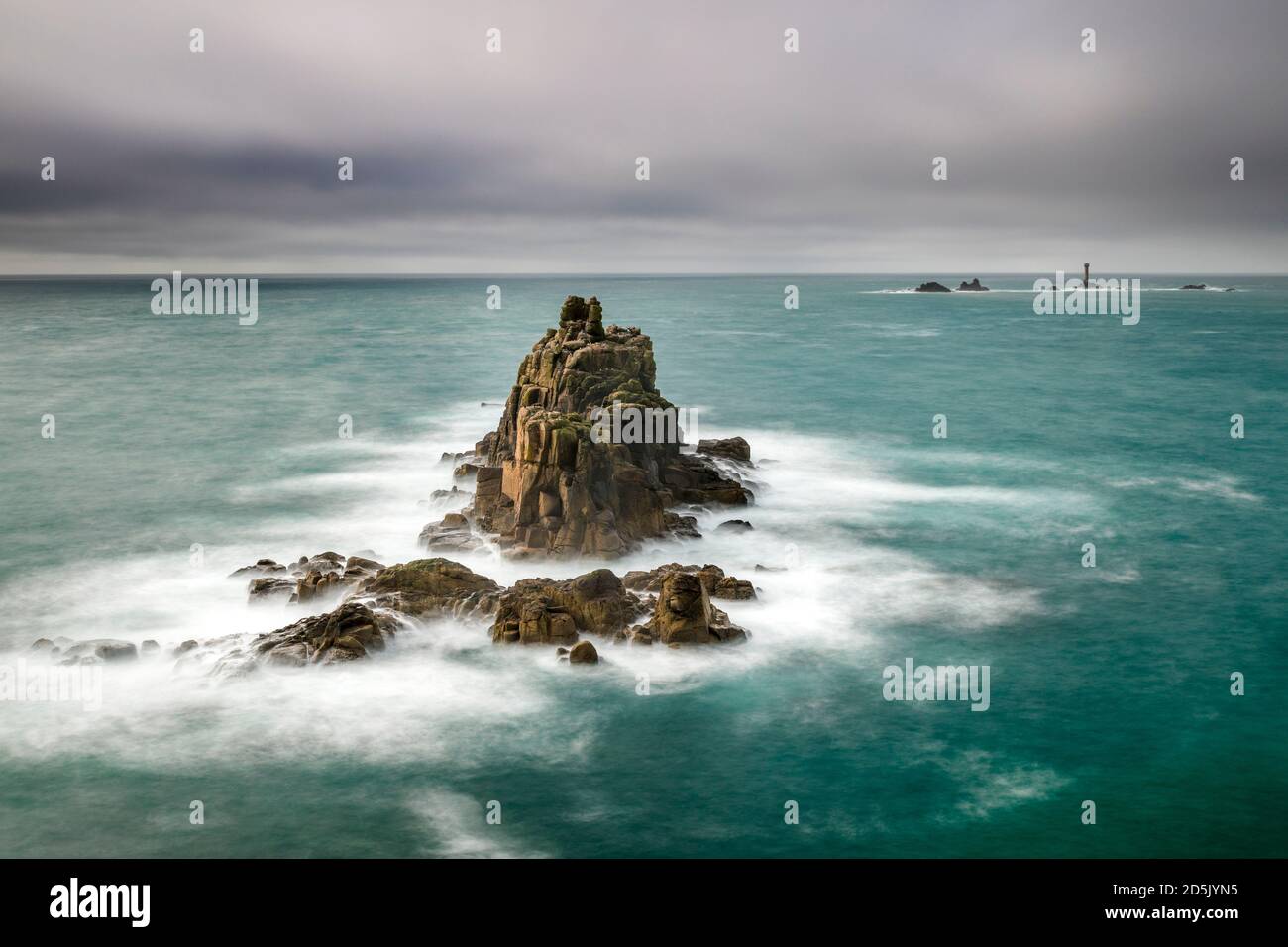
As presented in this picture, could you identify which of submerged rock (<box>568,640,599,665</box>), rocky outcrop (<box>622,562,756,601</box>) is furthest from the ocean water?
rocky outcrop (<box>622,562,756,601</box>)

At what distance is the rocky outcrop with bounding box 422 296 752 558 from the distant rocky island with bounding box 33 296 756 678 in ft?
0.20

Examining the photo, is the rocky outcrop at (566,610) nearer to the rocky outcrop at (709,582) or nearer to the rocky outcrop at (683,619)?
the rocky outcrop at (683,619)

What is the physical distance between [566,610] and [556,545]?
6893 mm

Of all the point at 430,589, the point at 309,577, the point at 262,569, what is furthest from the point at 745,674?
the point at 262,569

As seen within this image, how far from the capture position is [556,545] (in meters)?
37.6

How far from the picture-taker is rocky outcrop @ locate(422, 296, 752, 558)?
125 ft

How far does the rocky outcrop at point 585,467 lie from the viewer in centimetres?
3803

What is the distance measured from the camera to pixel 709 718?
2705 cm

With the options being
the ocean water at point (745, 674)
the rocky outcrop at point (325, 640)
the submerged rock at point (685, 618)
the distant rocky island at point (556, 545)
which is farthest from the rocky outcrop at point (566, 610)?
the rocky outcrop at point (325, 640)

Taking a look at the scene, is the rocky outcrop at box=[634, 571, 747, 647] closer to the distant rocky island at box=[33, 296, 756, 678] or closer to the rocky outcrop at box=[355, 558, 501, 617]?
the distant rocky island at box=[33, 296, 756, 678]

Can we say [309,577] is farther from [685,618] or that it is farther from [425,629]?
[685,618]
